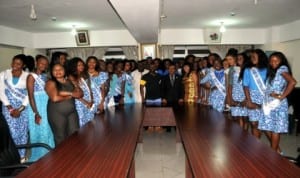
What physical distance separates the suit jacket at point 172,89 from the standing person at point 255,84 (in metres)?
1.55

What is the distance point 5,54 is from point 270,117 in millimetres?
6130

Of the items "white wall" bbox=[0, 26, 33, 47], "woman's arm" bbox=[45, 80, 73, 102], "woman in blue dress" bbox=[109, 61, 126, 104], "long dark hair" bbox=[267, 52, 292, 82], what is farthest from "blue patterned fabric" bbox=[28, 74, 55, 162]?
"white wall" bbox=[0, 26, 33, 47]

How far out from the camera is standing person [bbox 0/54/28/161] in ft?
10.7

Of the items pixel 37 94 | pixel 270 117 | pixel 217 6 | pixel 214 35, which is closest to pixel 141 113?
pixel 37 94

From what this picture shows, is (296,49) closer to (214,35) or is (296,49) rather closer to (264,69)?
(214,35)

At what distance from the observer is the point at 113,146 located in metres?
1.99

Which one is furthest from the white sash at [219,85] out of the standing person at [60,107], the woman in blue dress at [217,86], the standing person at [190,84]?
the standing person at [60,107]

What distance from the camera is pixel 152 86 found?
475cm

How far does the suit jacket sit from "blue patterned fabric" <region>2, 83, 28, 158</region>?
2343mm

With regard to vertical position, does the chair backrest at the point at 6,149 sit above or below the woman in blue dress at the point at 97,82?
below

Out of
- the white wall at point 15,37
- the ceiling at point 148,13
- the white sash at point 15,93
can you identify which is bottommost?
the white sash at point 15,93

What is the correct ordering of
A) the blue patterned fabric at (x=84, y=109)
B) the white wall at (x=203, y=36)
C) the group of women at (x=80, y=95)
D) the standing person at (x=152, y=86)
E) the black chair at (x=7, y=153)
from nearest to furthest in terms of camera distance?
the black chair at (x=7, y=153), the group of women at (x=80, y=95), the blue patterned fabric at (x=84, y=109), the standing person at (x=152, y=86), the white wall at (x=203, y=36)

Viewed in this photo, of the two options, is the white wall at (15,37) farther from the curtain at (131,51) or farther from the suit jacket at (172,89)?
the suit jacket at (172,89)

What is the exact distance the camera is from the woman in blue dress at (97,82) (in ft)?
11.4
